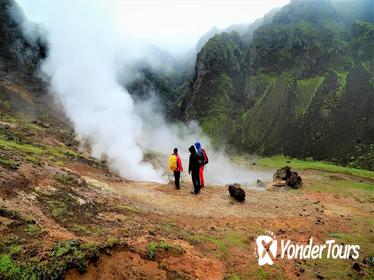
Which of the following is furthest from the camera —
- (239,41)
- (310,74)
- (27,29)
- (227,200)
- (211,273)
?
(239,41)

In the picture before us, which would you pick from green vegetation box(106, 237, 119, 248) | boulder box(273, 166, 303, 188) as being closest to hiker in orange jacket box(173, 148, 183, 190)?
boulder box(273, 166, 303, 188)

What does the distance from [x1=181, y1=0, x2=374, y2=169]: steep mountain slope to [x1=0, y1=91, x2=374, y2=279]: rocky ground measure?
39534 millimetres

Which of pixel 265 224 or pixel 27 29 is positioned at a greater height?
pixel 27 29

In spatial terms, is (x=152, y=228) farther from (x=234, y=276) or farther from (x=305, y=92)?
(x=305, y=92)

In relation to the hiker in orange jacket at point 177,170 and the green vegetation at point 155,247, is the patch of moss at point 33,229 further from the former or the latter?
the hiker in orange jacket at point 177,170

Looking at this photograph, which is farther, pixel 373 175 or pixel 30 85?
pixel 30 85

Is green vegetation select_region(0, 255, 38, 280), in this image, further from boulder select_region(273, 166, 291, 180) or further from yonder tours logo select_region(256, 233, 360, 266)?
boulder select_region(273, 166, 291, 180)

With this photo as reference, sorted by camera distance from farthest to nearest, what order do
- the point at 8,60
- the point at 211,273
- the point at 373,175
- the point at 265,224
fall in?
1. the point at 8,60
2. the point at 373,175
3. the point at 265,224
4. the point at 211,273

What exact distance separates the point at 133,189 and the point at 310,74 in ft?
275

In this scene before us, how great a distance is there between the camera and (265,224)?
628 inches

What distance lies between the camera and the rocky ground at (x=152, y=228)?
943 centimetres

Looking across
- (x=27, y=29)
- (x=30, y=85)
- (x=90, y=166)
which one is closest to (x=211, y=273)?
(x=90, y=166)

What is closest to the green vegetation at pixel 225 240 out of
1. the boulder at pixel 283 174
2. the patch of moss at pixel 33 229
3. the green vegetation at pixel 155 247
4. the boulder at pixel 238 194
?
the green vegetation at pixel 155 247

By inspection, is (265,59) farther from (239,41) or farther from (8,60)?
(8,60)
